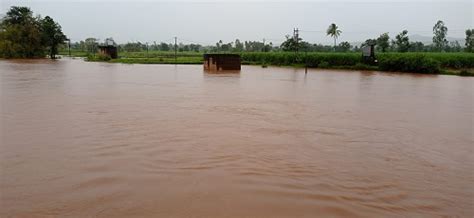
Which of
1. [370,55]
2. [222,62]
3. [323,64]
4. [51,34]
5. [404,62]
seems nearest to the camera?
[222,62]

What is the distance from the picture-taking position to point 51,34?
4081 cm

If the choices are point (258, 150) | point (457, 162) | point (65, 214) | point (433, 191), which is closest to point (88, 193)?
point (65, 214)

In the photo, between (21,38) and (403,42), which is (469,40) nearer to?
(403,42)

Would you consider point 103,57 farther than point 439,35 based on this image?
No

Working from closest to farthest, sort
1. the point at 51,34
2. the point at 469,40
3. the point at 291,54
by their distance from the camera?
the point at 291,54 < the point at 51,34 < the point at 469,40

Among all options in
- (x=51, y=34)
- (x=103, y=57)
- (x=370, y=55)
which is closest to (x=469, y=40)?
(x=370, y=55)

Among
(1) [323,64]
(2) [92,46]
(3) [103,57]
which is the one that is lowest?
(1) [323,64]

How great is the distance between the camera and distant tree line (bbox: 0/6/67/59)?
125 feet

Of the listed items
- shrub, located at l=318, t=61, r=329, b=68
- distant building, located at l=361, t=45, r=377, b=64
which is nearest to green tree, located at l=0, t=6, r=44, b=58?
shrub, located at l=318, t=61, r=329, b=68

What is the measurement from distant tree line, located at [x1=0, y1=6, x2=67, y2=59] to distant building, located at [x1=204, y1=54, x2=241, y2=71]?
887 inches

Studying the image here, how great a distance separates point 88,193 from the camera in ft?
12.1

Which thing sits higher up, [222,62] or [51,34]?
[51,34]

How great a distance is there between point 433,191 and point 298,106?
6097 mm

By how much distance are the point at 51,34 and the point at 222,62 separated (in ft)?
78.7
